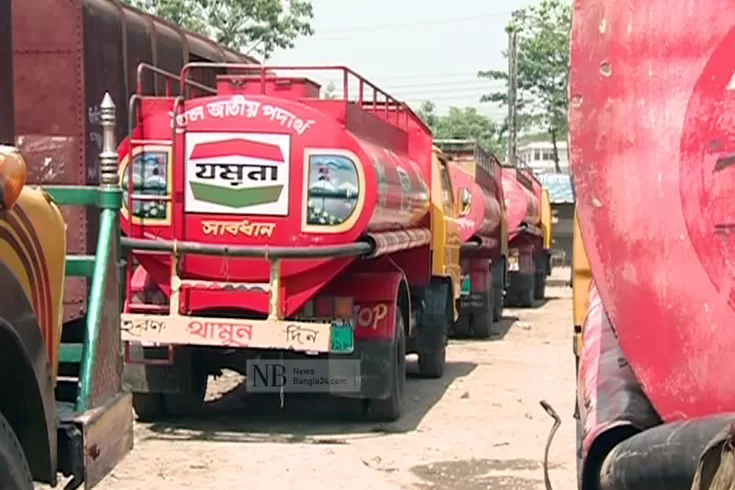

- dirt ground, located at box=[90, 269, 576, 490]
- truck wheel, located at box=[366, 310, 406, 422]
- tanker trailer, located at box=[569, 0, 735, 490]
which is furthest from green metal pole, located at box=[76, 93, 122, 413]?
truck wheel, located at box=[366, 310, 406, 422]

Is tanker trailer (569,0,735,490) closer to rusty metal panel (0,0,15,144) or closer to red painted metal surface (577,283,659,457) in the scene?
red painted metal surface (577,283,659,457)

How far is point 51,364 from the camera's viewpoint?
386 cm

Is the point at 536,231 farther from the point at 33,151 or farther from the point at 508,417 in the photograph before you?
the point at 33,151

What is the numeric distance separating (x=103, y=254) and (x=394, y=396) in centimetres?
531

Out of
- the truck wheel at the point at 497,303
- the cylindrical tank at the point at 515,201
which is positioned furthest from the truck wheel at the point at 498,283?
the cylindrical tank at the point at 515,201

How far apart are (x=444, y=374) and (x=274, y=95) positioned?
198 inches

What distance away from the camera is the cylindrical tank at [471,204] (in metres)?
15.6

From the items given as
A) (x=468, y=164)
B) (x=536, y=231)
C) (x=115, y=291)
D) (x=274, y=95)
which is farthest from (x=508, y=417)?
(x=536, y=231)

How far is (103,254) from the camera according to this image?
14.3ft

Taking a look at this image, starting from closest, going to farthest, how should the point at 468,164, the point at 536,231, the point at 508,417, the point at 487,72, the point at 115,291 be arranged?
the point at 115,291
the point at 508,417
the point at 468,164
the point at 536,231
the point at 487,72

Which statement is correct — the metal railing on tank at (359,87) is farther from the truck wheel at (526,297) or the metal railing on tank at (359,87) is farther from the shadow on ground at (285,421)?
the truck wheel at (526,297)

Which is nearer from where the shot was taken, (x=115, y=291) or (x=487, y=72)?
(x=115, y=291)

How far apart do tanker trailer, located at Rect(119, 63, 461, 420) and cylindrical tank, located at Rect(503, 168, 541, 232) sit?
13.3m

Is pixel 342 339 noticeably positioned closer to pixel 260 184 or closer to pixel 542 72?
pixel 260 184
